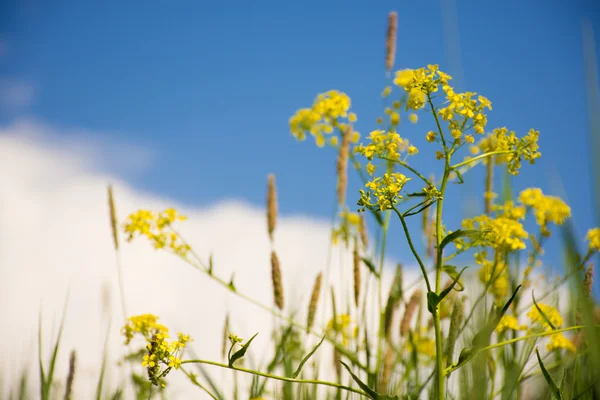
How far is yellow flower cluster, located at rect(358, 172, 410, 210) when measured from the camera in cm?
221

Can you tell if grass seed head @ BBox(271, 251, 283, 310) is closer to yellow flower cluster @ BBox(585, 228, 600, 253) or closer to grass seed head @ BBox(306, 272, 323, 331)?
grass seed head @ BBox(306, 272, 323, 331)

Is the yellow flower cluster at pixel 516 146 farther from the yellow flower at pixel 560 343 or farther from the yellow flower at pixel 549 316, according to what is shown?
the yellow flower at pixel 560 343

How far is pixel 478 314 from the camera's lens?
212cm

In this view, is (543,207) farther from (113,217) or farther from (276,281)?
(113,217)

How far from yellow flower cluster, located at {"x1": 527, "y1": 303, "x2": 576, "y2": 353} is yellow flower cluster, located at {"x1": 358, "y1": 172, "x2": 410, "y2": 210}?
1.70m

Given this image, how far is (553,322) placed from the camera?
138 inches

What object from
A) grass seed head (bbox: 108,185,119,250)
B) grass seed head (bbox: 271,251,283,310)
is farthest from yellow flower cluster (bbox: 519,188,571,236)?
grass seed head (bbox: 108,185,119,250)

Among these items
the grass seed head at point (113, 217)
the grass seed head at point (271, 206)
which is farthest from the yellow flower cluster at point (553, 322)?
the grass seed head at point (113, 217)

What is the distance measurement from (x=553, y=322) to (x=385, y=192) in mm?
1911

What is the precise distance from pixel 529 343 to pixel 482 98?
1.15 meters

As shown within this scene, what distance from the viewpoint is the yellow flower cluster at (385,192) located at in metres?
2.21

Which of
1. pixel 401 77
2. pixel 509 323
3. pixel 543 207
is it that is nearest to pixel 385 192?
pixel 509 323

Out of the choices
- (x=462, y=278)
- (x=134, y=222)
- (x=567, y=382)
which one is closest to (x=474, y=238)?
(x=462, y=278)

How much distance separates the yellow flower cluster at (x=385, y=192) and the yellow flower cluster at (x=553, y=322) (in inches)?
67.0
